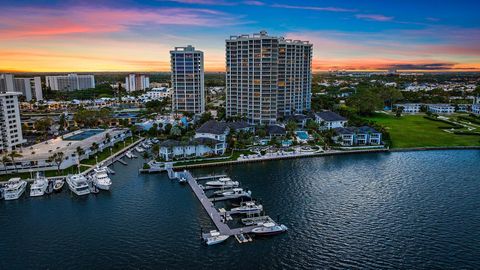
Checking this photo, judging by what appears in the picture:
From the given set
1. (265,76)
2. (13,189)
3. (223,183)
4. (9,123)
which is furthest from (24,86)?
(223,183)

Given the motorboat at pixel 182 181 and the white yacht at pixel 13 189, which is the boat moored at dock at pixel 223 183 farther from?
the white yacht at pixel 13 189

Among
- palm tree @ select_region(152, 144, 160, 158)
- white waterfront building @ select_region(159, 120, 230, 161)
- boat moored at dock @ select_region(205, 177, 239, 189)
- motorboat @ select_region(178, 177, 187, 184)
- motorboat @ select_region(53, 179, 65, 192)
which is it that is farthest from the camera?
palm tree @ select_region(152, 144, 160, 158)

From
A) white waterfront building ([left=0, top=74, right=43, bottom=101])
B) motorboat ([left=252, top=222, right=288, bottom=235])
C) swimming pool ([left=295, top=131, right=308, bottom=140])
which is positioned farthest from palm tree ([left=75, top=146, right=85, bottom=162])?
white waterfront building ([left=0, top=74, right=43, bottom=101])

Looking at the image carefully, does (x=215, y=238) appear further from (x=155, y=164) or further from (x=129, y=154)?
(x=129, y=154)

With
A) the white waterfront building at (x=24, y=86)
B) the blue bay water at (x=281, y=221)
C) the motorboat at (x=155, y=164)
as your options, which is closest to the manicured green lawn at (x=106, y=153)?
the blue bay water at (x=281, y=221)

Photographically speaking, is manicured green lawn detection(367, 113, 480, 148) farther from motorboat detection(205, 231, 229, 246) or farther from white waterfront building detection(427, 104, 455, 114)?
motorboat detection(205, 231, 229, 246)

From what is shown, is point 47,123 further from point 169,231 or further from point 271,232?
point 271,232
